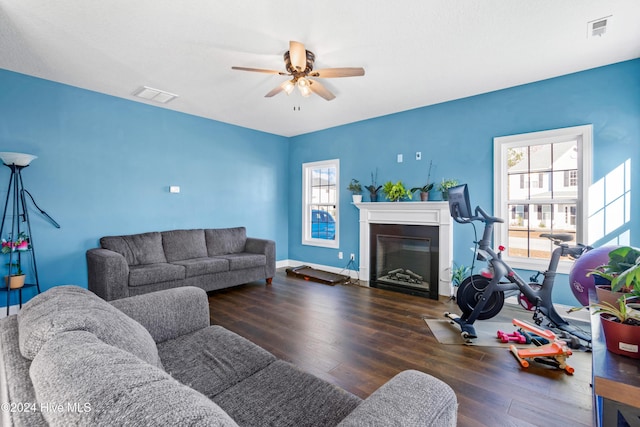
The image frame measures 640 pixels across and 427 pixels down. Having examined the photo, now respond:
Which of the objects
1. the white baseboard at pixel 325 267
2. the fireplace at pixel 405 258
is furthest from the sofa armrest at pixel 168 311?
the white baseboard at pixel 325 267

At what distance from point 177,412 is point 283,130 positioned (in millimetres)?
5586

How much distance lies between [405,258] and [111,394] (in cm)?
431

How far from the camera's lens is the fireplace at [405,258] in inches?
164

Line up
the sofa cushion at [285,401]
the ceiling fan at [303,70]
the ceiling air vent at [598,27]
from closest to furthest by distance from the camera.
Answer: the sofa cushion at [285,401]
the ceiling air vent at [598,27]
the ceiling fan at [303,70]

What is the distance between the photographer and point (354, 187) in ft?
16.6

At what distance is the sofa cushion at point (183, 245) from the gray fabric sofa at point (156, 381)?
272cm

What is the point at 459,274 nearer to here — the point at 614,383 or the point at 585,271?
the point at 585,271

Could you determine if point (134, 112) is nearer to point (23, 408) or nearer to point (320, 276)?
point (320, 276)

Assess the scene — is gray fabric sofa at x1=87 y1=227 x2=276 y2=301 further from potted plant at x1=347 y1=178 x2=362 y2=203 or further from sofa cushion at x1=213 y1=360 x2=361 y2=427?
sofa cushion at x1=213 y1=360 x2=361 y2=427

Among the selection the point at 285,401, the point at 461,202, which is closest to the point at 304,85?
the point at 461,202

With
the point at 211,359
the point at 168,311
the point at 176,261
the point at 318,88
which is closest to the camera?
the point at 211,359

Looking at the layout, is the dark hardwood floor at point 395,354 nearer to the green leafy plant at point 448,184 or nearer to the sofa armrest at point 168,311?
the sofa armrest at point 168,311

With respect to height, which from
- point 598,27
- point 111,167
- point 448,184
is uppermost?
point 598,27

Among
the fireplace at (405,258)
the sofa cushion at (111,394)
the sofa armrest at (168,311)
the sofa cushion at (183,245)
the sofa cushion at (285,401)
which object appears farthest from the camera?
the sofa cushion at (183,245)
